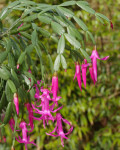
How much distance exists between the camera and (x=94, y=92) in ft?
7.91

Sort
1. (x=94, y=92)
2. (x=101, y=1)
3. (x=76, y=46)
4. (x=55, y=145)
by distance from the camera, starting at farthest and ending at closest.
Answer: (x=101, y=1) < (x=94, y=92) < (x=55, y=145) < (x=76, y=46)

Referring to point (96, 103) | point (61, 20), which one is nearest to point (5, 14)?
point (61, 20)

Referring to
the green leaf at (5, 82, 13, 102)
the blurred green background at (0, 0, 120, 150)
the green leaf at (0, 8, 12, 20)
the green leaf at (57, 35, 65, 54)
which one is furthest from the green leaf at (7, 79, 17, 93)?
the blurred green background at (0, 0, 120, 150)

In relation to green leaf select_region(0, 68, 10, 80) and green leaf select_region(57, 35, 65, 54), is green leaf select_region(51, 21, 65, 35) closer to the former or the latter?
green leaf select_region(57, 35, 65, 54)

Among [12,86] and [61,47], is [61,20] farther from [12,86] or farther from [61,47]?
[12,86]

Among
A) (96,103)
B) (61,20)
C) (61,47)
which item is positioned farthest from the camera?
(96,103)

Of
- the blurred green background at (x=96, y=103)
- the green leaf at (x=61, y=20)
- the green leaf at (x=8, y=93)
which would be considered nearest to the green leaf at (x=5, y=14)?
the green leaf at (x=61, y=20)

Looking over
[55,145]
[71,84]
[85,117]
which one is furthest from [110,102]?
[55,145]

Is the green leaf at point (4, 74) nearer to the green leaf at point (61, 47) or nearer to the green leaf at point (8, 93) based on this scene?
the green leaf at point (8, 93)

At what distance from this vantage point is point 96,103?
237cm

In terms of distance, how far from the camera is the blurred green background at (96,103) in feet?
7.55

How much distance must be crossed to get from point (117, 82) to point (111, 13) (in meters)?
0.75

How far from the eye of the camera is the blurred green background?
7.55 feet

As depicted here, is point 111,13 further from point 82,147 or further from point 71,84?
point 82,147
